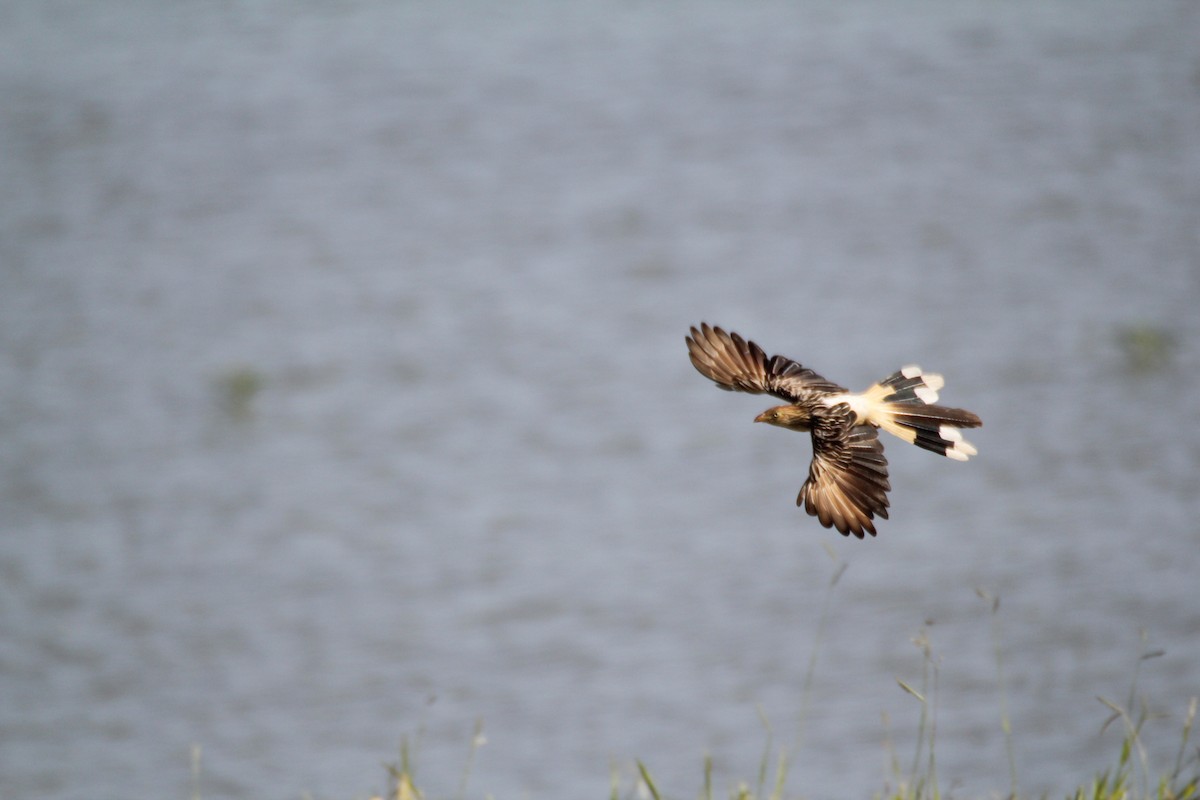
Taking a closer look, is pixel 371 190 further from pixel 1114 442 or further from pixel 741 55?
pixel 1114 442

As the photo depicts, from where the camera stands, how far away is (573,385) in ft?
41.5

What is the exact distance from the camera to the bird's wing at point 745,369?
8.37 feet

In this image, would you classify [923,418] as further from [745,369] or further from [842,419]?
[745,369]

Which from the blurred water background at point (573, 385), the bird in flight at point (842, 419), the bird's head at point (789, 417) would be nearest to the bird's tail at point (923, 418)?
the bird in flight at point (842, 419)

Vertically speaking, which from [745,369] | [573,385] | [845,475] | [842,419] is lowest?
[845,475]

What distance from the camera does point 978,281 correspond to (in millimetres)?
13078

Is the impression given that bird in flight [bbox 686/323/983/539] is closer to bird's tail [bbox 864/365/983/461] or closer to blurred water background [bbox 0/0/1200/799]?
bird's tail [bbox 864/365/983/461]

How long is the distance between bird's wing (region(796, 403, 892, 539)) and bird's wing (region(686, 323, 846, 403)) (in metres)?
0.15

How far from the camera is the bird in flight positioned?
2244mm

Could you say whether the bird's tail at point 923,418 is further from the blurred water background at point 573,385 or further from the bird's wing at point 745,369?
the blurred water background at point 573,385

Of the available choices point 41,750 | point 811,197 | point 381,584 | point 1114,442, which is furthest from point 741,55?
point 41,750

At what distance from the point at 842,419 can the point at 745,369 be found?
28 cm

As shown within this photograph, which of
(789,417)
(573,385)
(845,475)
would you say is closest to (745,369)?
(789,417)

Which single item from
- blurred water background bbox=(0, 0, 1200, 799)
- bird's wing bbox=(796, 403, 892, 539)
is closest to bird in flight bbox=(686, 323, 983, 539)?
bird's wing bbox=(796, 403, 892, 539)
